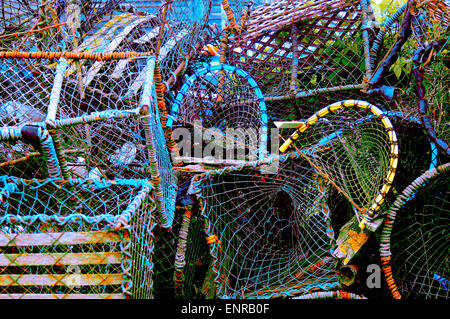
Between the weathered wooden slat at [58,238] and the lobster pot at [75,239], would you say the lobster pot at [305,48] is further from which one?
the weathered wooden slat at [58,238]

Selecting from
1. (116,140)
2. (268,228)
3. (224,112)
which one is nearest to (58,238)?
(116,140)

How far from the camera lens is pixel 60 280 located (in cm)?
116

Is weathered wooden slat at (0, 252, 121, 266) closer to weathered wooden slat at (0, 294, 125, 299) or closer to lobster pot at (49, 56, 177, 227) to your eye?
weathered wooden slat at (0, 294, 125, 299)

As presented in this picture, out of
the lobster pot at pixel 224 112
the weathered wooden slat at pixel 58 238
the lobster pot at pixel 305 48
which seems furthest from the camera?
the lobster pot at pixel 305 48

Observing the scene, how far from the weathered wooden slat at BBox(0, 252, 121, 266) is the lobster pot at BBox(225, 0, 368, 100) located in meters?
1.56

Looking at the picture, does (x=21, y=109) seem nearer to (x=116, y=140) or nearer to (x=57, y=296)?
(x=116, y=140)

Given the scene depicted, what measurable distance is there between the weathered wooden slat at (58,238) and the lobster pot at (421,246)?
1.11 metres

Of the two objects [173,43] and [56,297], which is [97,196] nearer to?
[56,297]

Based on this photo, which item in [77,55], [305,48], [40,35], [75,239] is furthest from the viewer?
[305,48]

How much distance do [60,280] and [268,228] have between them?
1.08 meters

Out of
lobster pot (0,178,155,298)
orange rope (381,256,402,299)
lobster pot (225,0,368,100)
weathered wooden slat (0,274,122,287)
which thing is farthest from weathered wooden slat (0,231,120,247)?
lobster pot (225,0,368,100)

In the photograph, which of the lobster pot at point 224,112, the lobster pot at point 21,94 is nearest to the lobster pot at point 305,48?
the lobster pot at point 224,112

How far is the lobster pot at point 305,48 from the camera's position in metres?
2.19
